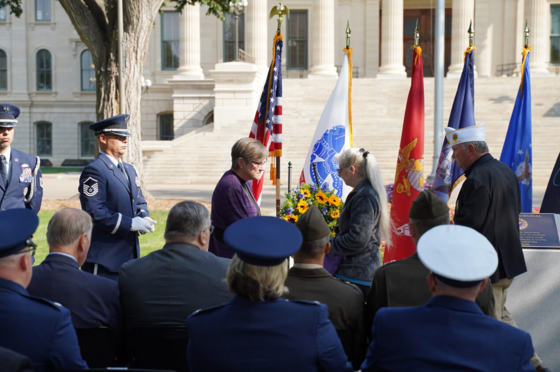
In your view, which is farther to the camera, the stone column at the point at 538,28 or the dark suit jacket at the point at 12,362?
the stone column at the point at 538,28

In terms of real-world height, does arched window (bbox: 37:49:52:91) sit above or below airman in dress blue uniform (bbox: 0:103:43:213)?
above

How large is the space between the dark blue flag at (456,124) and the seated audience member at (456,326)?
17.2ft

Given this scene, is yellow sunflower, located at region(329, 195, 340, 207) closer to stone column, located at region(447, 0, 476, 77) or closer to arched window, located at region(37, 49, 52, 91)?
stone column, located at region(447, 0, 476, 77)

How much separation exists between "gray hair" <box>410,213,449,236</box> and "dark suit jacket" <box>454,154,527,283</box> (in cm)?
121

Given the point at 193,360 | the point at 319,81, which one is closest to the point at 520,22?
the point at 319,81

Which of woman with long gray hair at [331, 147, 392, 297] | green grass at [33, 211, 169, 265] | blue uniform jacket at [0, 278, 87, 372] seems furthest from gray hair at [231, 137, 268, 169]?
green grass at [33, 211, 169, 265]

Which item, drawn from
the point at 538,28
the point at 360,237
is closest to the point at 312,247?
the point at 360,237

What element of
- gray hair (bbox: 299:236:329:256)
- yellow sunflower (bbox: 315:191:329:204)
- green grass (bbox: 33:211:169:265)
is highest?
gray hair (bbox: 299:236:329:256)

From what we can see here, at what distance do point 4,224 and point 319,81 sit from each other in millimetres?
31609

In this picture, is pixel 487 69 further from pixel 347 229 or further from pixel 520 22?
pixel 347 229

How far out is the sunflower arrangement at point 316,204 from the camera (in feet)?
22.6

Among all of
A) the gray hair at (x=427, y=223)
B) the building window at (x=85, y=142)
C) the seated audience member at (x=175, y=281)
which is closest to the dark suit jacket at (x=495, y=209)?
the gray hair at (x=427, y=223)

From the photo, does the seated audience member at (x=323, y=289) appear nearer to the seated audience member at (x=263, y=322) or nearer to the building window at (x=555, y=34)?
the seated audience member at (x=263, y=322)

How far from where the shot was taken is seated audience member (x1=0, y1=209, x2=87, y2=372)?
9.35 ft
